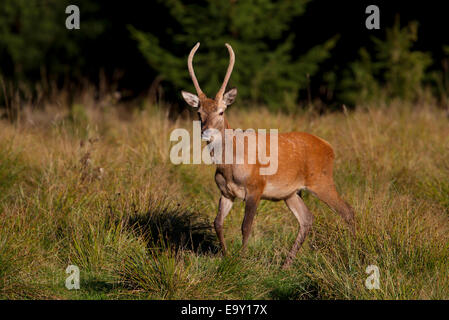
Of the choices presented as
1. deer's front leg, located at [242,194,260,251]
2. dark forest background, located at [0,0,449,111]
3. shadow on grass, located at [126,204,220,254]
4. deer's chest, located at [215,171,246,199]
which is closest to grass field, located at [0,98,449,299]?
shadow on grass, located at [126,204,220,254]

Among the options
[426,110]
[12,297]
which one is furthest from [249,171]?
[426,110]

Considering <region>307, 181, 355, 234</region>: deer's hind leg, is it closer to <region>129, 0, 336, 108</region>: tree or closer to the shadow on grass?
the shadow on grass

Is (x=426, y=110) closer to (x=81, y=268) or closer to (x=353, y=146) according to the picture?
(x=353, y=146)

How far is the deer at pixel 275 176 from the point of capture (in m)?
5.98

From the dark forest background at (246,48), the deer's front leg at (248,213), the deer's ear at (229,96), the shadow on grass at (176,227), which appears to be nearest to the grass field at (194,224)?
the shadow on grass at (176,227)

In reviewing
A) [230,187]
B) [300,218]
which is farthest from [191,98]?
[300,218]

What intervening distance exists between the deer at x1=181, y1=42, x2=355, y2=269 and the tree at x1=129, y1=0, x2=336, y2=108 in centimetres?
883

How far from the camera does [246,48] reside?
15930 mm

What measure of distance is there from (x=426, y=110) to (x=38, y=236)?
692 cm

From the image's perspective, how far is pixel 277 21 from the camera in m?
16.7

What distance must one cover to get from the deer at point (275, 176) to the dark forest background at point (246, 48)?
5925 mm

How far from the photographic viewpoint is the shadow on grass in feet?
20.8

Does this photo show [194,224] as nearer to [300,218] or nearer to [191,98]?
[300,218]

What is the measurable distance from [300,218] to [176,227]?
1.32 m
